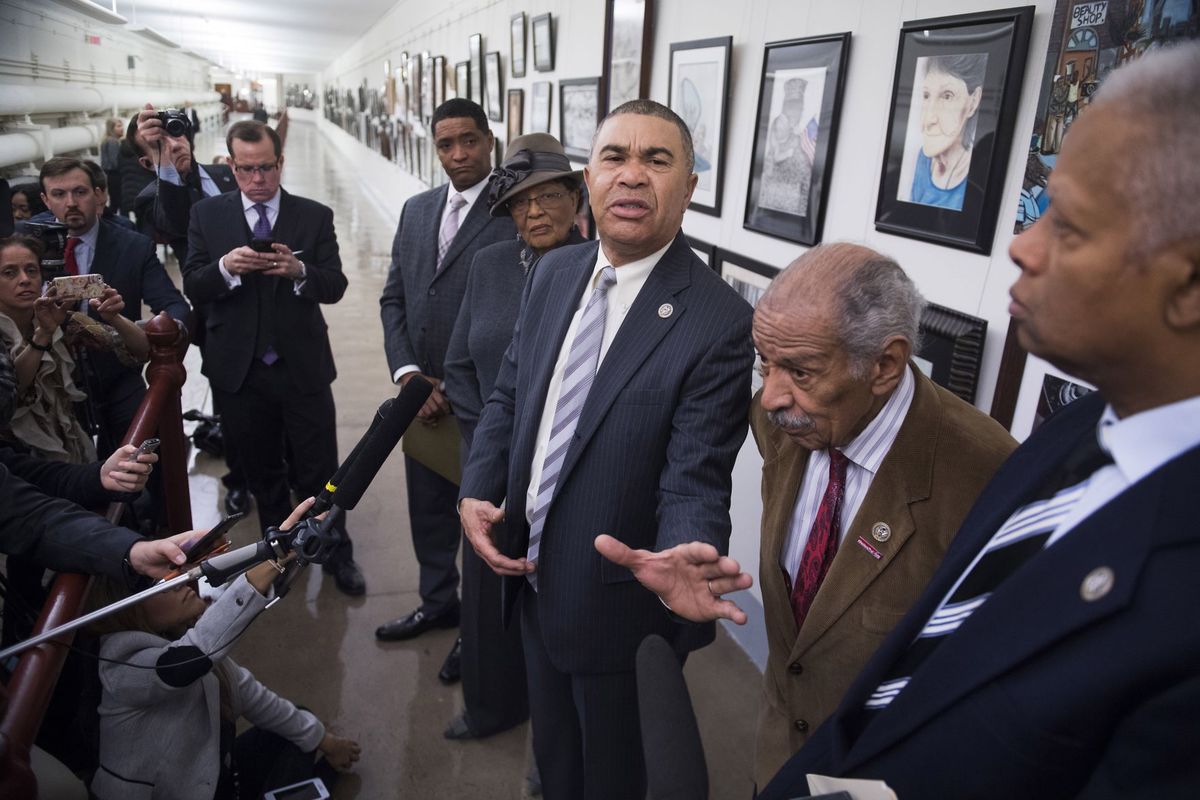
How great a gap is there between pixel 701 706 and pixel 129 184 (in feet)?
23.3

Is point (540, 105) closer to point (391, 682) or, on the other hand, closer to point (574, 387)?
point (391, 682)

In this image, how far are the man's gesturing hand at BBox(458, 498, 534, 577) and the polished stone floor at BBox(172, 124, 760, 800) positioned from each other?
1274 millimetres

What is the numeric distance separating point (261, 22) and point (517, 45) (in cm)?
Result: 1751

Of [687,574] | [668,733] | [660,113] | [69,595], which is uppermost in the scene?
[660,113]

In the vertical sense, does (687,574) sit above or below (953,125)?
below

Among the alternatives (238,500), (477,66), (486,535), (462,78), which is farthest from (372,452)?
(462,78)

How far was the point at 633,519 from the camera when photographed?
1771mm

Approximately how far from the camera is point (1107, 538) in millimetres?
707

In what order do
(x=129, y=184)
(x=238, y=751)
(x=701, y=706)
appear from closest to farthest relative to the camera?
(x=238, y=751)
(x=701, y=706)
(x=129, y=184)

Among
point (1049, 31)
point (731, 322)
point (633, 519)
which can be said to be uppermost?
point (1049, 31)

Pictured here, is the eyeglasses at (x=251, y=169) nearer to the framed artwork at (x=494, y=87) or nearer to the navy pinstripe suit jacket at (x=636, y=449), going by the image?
the navy pinstripe suit jacket at (x=636, y=449)

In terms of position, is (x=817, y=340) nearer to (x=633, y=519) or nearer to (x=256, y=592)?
(x=633, y=519)

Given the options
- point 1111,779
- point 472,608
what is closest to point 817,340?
point 1111,779

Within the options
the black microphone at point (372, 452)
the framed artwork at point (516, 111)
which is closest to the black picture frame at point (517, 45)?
the framed artwork at point (516, 111)
